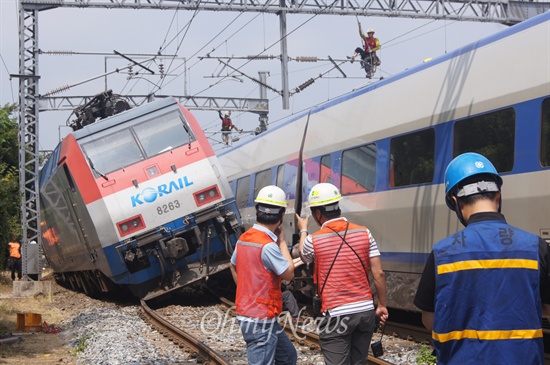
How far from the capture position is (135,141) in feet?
47.6

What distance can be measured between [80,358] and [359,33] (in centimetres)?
1439

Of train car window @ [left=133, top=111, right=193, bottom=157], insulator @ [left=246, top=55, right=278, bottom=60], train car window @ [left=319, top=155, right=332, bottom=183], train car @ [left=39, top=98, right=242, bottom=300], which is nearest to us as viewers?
train car window @ [left=319, top=155, right=332, bottom=183]

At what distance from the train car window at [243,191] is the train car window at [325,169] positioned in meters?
5.68

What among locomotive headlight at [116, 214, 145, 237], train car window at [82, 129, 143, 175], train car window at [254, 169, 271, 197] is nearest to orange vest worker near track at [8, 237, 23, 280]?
train car window at [254, 169, 271, 197]

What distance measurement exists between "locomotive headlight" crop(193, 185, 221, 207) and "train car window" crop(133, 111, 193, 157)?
0.96 meters

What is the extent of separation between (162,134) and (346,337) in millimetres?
9890

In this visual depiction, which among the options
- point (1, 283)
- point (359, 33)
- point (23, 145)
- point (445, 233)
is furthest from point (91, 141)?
point (1, 283)

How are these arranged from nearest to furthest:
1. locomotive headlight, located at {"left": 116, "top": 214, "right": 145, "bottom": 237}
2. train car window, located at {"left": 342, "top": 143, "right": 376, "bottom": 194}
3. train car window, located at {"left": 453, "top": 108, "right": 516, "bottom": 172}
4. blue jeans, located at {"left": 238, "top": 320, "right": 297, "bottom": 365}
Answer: blue jeans, located at {"left": 238, "top": 320, "right": 297, "bottom": 365} → train car window, located at {"left": 453, "top": 108, "right": 516, "bottom": 172} → train car window, located at {"left": 342, "top": 143, "right": 376, "bottom": 194} → locomotive headlight, located at {"left": 116, "top": 214, "right": 145, "bottom": 237}

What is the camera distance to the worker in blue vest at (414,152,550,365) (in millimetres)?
3053

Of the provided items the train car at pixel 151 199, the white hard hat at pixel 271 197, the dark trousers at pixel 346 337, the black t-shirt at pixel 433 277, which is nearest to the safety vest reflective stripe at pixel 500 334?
the black t-shirt at pixel 433 277

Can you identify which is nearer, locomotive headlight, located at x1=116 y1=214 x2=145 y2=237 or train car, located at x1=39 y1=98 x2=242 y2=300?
locomotive headlight, located at x1=116 y1=214 x2=145 y2=237

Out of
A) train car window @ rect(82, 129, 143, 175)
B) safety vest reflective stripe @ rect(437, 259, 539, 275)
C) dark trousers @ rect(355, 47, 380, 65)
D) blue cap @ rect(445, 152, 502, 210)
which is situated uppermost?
dark trousers @ rect(355, 47, 380, 65)

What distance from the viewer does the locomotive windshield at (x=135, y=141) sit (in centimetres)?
1422

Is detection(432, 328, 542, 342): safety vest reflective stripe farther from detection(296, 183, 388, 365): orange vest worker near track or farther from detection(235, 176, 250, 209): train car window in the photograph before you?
detection(235, 176, 250, 209): train car window
